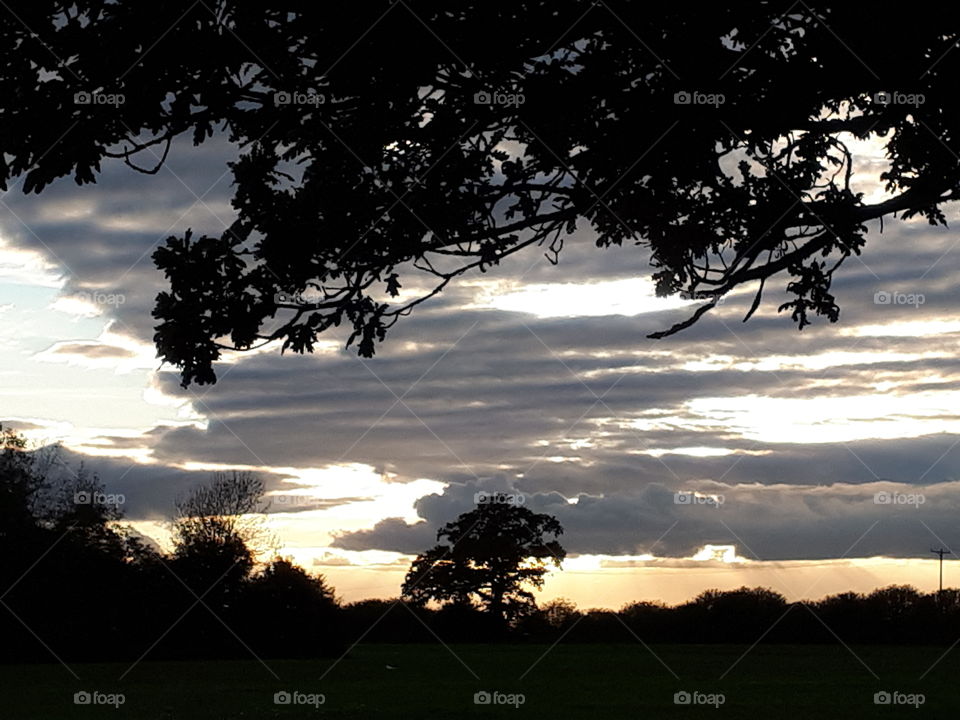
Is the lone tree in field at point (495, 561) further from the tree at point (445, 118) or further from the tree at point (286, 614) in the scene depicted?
the tree at point (445, 118)

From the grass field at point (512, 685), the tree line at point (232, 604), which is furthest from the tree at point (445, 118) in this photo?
the tree line at point (232, 604)

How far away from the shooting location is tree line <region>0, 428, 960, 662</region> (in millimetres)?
43562

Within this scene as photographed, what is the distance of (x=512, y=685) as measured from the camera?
106 ft

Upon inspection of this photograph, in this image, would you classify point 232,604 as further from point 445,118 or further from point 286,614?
point 445,118

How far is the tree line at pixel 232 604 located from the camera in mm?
43562

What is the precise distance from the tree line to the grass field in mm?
2349

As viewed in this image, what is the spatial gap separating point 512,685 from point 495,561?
1188 inches

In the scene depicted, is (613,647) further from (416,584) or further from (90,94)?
(90,94)

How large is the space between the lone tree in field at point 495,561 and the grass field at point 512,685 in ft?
30.5

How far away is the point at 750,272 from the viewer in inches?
496

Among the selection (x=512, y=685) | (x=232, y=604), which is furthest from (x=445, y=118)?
(x=232, y=604)

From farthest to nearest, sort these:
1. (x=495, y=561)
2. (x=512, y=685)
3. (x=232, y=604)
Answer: (x=495, y=561) → (x=232, y=604) → (x=512, y=685)

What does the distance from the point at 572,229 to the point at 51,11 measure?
6.29 meters

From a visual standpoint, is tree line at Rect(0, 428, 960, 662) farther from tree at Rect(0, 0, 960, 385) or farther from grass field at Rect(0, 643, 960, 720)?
tree at Rect(0, 0, 960, 385)
